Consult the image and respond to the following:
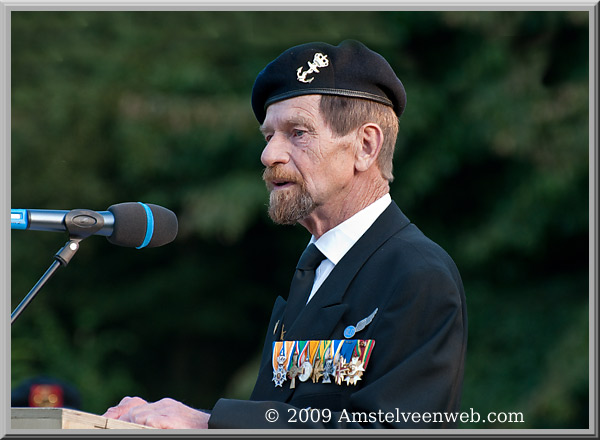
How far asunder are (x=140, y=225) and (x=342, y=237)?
0.62 metres

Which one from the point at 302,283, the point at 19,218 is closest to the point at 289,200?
the point at 302,283

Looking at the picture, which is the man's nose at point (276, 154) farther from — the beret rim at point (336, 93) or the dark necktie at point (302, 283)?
the dark necktie at point (302, 283)

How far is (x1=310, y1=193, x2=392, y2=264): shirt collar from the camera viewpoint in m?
2.98

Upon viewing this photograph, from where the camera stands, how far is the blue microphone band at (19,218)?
8.43 feet

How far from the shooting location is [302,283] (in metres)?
3.04

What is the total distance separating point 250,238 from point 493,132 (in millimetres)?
4010

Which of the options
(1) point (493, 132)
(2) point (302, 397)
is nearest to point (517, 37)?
(1) point (493, 132)

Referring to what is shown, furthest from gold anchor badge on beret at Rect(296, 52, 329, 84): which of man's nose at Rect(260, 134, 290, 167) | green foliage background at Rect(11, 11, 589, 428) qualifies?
green foliage background at Rect(11, 11, 589, 428)

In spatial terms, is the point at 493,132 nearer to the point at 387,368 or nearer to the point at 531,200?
the point at 531,200

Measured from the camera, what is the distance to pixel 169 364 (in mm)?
12836

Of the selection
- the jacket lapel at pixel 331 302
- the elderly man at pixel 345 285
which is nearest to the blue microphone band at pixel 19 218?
the elderly man at pixel 345 285

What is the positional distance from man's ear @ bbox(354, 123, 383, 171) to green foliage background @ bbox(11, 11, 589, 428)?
5686 mm

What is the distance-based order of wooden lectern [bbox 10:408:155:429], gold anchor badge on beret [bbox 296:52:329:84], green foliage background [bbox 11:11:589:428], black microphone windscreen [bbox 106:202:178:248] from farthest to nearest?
green foliage background [bbox 11:11:589:428] → gold anchor badge on beret [bbox 296:52:329:84] → black microphone windscreen [bbox 106:202:178:248] → wooden lectern [bbox 10:408:155:429]

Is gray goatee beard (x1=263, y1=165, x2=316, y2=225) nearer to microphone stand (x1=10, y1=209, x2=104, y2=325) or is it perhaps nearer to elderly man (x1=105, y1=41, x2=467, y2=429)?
elderly man (x1=105, y1=41, x2=467, y2=429)
